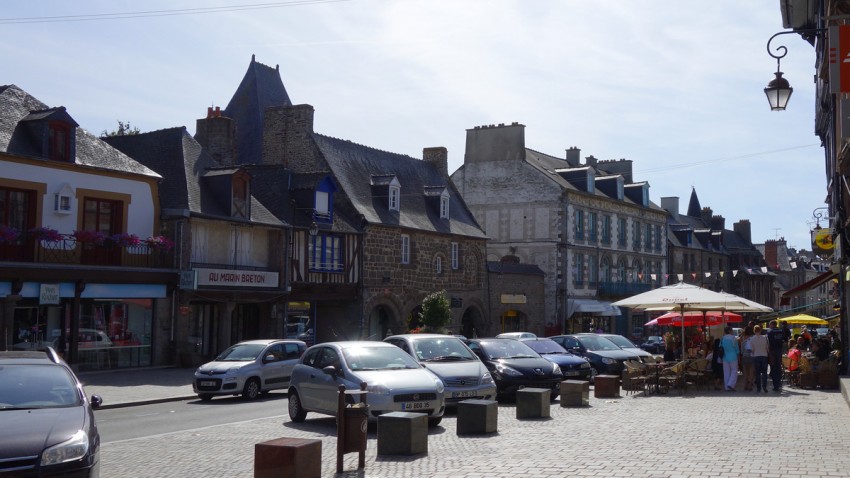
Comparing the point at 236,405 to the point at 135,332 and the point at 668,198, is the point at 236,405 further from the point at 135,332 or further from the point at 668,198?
the point at 668,198

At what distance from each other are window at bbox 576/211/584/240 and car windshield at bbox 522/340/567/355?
26.1 meters

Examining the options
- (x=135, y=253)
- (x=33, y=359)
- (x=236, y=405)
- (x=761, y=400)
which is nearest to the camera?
(x=33, y=359)

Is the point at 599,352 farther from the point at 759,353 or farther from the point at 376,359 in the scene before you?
the point at 376,359

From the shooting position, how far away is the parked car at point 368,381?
12.3 metres

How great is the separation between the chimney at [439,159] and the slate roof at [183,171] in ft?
45.7

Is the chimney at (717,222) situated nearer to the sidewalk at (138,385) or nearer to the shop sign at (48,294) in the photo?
the sidewalk at (138,385)

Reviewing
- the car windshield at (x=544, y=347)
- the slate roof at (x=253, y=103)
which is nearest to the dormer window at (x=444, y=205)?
the slate roof at (x=253, y=103)

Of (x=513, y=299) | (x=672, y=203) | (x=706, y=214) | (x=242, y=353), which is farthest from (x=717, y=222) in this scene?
(x=242, y=353)

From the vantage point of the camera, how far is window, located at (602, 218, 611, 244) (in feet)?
162

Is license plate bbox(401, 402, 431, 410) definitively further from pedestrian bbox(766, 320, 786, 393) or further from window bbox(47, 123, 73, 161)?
window bbox(47, 123, 73, 161)

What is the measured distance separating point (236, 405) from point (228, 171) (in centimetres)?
1252

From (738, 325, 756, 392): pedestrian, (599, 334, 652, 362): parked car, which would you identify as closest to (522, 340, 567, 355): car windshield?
(599, 334, 652, 362): parked car

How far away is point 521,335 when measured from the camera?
25.9 metres

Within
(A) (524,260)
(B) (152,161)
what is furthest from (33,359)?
(A) (524,260)
